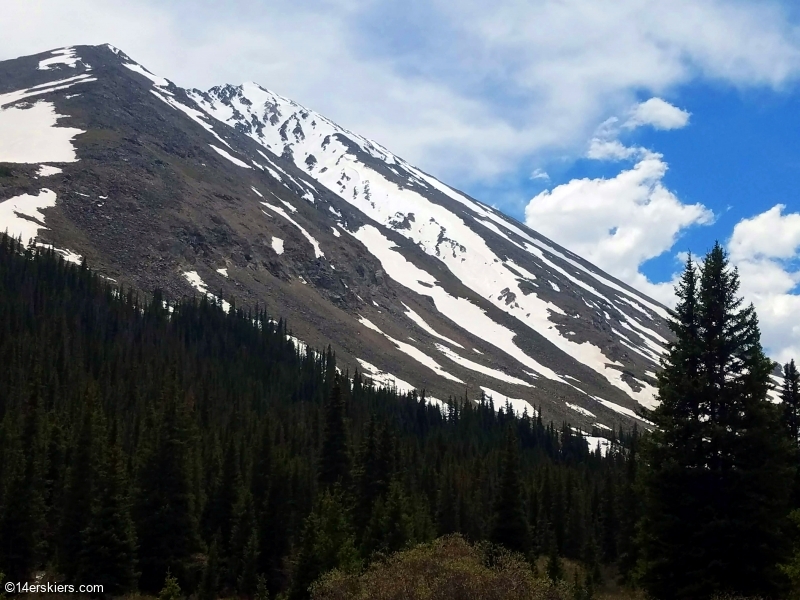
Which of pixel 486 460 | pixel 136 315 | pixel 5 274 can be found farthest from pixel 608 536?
pixel 5 274

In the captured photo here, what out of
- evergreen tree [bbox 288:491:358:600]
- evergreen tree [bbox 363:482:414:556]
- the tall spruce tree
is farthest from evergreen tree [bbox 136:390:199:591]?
the tall spruce tree

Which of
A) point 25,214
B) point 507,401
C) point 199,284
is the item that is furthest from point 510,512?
point 25,214

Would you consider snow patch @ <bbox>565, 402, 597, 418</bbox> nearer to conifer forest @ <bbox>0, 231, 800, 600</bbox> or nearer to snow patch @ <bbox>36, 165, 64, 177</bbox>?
conifer forest @ <bbox>0, 231, 800, 600</bbox>

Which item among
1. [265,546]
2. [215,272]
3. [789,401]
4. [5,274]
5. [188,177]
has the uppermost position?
[188,177]

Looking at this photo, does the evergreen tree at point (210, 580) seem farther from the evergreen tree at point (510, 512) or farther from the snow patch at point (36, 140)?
the snow patch at point (36, 140)

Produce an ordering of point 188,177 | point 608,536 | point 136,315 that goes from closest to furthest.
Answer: point 608,536
point 136,315
point 188,177

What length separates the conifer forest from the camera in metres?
21.3

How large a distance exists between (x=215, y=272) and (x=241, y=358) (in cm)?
4928

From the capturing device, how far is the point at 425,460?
77.8 meters

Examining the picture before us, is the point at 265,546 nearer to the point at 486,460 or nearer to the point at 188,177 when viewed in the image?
the point at 486,460

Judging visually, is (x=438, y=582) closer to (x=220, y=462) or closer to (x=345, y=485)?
(x=345, y=485)

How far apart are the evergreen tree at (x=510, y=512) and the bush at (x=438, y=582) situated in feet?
58.7

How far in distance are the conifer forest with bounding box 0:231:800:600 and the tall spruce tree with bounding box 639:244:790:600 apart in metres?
0.07

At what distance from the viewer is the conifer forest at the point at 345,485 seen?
21.3 meters
